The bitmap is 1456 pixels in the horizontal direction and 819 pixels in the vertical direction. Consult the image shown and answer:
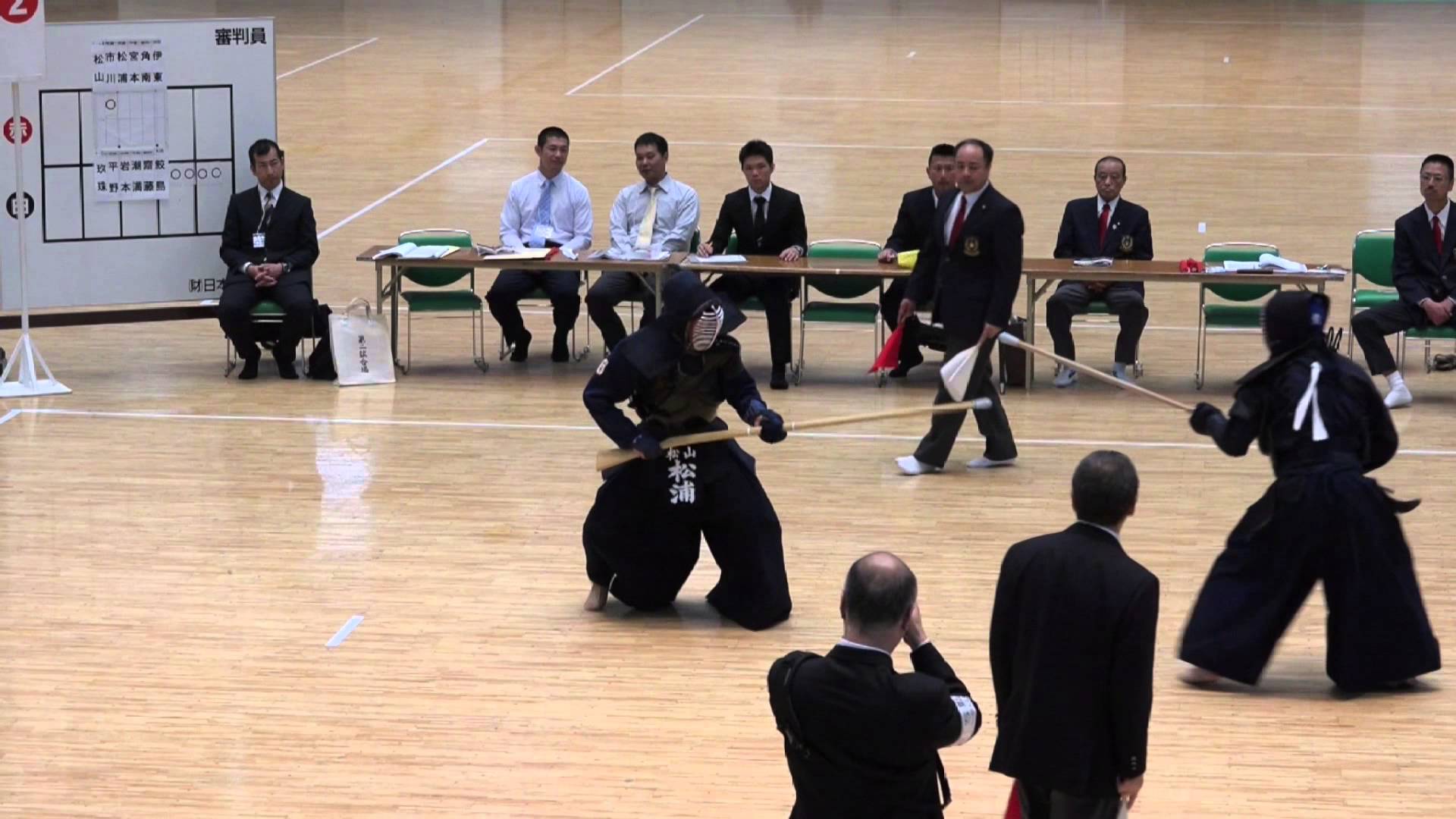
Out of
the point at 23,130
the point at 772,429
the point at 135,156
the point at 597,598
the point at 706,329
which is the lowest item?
the point at 597,598

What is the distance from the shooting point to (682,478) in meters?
7.96

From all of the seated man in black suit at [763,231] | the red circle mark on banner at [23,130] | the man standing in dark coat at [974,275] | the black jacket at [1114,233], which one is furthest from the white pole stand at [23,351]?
the black jacket at [1114,233]

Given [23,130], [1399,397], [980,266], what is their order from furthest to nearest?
[23,130] → [1399,397] → [980,266]

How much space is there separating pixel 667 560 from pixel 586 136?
13.9 m

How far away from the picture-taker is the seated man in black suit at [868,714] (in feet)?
14.3

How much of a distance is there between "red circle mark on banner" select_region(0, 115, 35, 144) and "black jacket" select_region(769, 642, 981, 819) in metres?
9.61

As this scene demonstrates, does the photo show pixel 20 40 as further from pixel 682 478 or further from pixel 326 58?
pixel 326 58

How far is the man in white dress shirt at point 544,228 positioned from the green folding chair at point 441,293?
0.70 feet

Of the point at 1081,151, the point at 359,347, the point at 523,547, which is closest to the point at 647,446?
the point at 523,547

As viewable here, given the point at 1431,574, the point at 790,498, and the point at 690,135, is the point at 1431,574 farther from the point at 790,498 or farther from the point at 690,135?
the point at 690,135

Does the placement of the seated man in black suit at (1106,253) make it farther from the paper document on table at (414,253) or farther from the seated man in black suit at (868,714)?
the seated man in black suit at (868,714)

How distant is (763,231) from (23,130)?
499 cm

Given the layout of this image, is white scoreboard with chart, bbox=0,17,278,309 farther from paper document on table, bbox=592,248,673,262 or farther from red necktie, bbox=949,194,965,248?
red necktie, bbox=949,194,965,248

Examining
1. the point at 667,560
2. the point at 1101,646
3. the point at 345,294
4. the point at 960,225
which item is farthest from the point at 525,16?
the point at 1101,646
